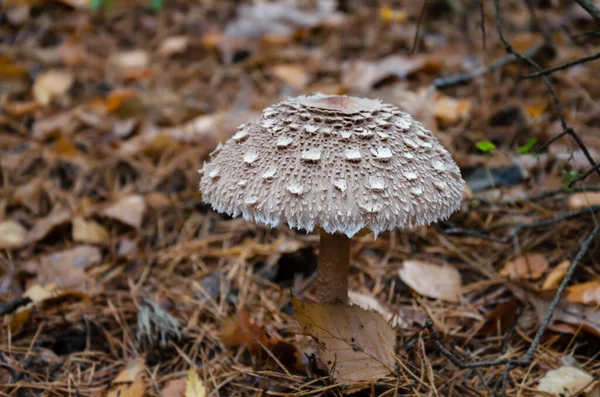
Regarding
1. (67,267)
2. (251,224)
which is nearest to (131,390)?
(67,267)

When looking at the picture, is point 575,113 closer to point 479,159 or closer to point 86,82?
point 479,159

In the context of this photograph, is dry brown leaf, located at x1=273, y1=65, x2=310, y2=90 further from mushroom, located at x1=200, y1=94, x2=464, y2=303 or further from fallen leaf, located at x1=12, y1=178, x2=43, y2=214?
mushroom, located at x1=200, y1=94, x2=464, y2=303

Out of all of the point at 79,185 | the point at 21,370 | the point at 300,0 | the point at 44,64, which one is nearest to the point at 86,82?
the point at 44,64

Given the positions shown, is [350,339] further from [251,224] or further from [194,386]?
[251,224]

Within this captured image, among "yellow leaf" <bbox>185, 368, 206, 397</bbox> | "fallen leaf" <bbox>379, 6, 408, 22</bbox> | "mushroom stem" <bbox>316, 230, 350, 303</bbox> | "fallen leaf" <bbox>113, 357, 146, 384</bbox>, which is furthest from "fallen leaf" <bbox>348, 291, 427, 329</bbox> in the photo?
"fallen leaf" <bbox>379, 6, 408, 22</bbox>

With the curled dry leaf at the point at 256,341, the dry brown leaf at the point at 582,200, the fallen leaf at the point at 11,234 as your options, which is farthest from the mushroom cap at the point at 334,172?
the fallen leaf at the point at 11,234

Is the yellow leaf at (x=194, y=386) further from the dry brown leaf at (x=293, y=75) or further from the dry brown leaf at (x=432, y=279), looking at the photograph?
the dry brown leaf at (x=293, y=75)

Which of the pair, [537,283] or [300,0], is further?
[300,0]
